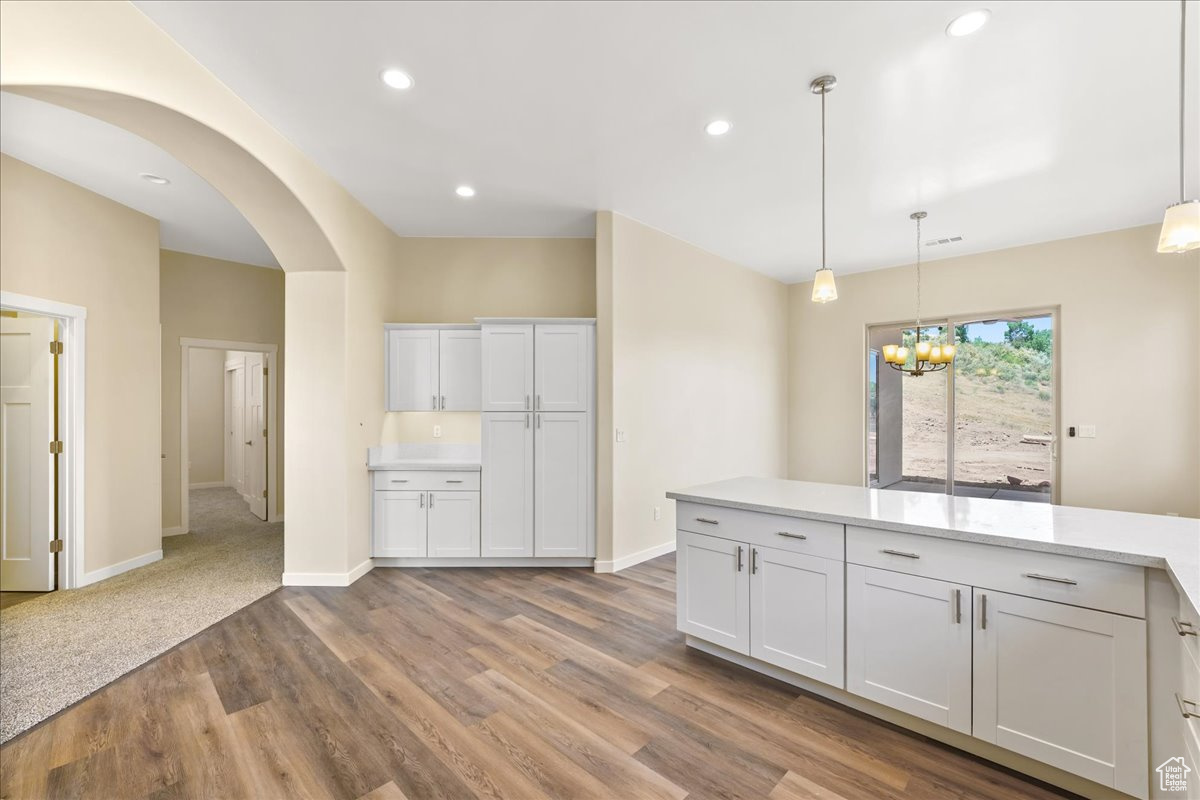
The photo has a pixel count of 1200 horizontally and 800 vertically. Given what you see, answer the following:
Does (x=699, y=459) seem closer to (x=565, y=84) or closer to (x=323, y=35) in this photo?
(x=565, y=84)

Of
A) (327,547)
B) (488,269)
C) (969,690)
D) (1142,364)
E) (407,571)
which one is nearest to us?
(969,690)

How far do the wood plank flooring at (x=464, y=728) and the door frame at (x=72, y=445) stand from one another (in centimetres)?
177

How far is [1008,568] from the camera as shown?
187 centimetres

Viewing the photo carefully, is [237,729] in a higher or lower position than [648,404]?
lower

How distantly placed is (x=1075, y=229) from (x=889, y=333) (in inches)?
74.6

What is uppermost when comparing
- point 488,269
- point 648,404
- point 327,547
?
point 488,269

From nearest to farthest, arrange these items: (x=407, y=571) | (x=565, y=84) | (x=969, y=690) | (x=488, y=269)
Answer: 1. (x=969, y=690)
2. (x=565, y=84)
3. (x=407, y=571)
4. (x=488, y=269)

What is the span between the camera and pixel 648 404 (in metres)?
4.66

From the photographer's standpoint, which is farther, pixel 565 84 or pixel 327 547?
pixel 327 547

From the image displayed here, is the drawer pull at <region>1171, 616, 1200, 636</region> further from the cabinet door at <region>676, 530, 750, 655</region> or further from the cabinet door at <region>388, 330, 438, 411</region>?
the cabinet door at <region>388, 330, 438, 411</region>

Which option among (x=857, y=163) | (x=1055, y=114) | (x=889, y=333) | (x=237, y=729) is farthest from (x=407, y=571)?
(x=889, y=333)

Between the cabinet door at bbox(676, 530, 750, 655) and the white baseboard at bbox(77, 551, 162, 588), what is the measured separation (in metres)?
4.65

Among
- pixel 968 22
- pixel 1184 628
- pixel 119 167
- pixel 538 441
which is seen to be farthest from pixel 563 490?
pixel 119 167

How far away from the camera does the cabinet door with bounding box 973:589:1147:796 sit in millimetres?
1646
